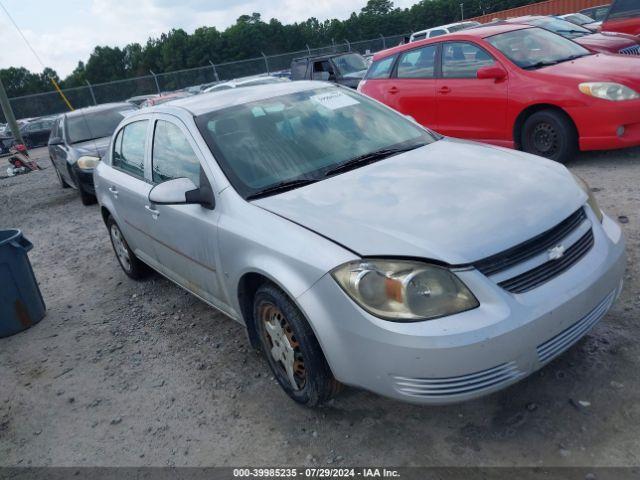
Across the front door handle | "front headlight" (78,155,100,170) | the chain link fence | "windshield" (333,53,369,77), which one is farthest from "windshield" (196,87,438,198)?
the chain link fence

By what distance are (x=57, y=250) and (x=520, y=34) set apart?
21.4 feet

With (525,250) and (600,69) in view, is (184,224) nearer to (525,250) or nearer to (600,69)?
(525,250)

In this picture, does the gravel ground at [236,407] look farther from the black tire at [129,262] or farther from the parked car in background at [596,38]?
the parked car in background at [596,38]

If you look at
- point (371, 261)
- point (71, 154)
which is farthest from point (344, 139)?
point (71, 154)

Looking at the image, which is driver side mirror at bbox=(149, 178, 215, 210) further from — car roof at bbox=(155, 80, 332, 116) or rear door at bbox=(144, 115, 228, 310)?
car roof at bbox=(155, 80, 332, 116)

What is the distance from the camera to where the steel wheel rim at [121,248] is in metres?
5.24

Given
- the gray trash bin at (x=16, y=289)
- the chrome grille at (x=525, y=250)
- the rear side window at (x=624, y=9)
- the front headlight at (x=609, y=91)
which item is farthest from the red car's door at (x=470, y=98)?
the rear side window at (x=624, y=9)

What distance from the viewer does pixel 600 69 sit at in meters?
5.80

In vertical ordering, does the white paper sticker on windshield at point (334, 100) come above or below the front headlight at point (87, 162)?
above

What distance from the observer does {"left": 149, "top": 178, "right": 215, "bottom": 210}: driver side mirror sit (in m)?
3.16

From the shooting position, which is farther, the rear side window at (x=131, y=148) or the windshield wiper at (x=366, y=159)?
the rear side window at (x=131, y=148)

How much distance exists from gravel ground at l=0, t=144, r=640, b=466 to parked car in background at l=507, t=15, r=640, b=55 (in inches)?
179

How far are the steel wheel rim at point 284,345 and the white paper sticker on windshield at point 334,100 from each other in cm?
157

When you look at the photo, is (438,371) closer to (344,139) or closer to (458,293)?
(458,293)
